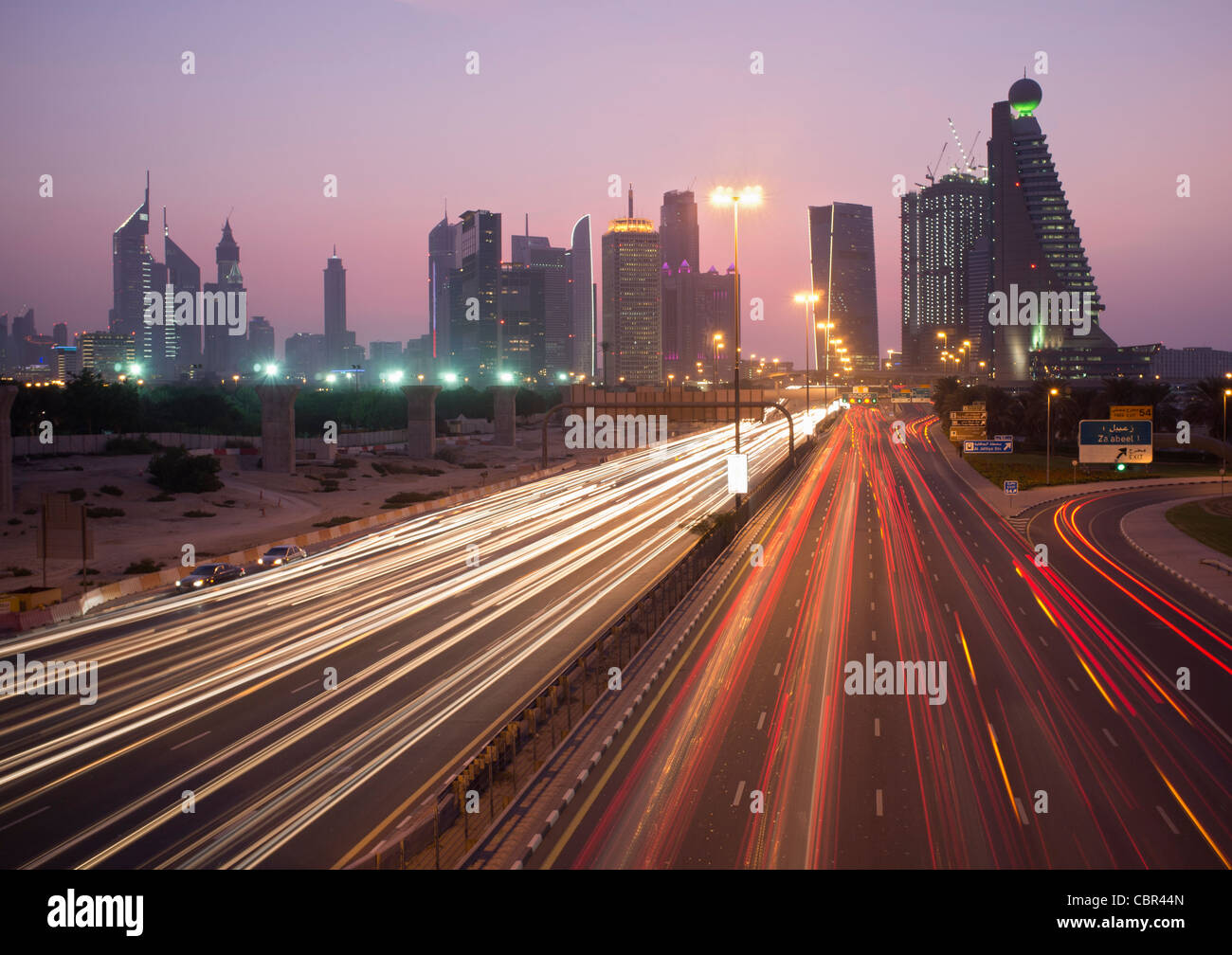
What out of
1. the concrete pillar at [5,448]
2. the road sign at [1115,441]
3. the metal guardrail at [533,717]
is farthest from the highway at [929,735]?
the concrete pillar at [5,448]

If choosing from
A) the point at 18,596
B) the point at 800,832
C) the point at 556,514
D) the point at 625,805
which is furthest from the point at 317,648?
the point at 556,514

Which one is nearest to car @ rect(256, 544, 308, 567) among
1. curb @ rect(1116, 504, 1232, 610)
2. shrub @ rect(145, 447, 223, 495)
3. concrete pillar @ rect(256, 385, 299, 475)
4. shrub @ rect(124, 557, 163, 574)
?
shrub @ rect(124, 557, 163, 574)

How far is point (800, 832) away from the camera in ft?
44.8

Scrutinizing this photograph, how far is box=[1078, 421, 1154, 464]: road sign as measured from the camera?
2160 inches

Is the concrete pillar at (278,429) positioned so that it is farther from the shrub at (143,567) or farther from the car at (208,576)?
the car at (208,576)

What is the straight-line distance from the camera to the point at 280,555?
128ft

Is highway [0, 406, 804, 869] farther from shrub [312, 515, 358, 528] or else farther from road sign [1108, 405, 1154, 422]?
road sign [1108, 405, 1154, 422]

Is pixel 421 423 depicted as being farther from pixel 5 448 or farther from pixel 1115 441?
pixel 1115 441

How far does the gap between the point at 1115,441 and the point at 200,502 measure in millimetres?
56242

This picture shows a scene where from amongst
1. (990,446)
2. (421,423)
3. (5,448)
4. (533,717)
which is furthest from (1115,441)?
(421,423)

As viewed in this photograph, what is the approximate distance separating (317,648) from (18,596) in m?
11.0

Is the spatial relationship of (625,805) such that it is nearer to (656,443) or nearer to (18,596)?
(18,596)

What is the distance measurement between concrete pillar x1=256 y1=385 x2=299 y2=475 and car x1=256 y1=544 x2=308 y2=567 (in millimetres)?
40504

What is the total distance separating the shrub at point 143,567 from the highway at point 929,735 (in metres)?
24.2
